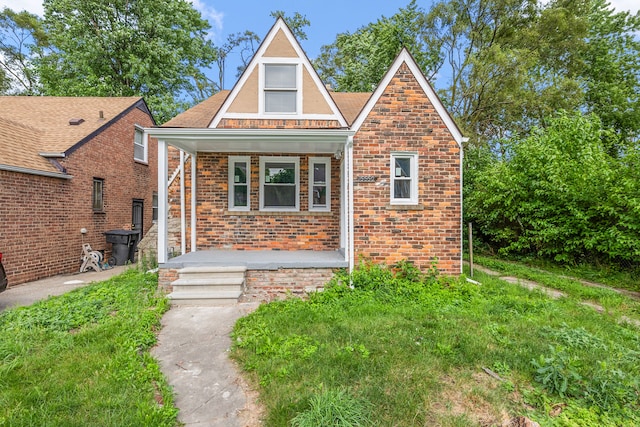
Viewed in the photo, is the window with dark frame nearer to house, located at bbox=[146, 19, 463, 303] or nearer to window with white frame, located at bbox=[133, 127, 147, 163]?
window with white frame, located at bbox=[133, 127, 147, 163]

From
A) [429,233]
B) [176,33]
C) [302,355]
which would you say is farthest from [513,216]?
[176,33]

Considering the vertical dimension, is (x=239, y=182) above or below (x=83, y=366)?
above

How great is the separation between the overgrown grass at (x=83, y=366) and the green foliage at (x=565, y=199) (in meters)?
9.76

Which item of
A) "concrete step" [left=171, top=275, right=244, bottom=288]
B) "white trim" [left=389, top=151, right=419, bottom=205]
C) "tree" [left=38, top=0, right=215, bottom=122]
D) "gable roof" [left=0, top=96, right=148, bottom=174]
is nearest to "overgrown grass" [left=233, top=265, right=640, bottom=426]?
"concrete step" [left=171, top=275, right=244, bottom=288]

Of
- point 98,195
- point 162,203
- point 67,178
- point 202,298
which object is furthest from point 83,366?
point 98,195

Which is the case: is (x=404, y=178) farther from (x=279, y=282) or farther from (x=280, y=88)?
(x=280, y=88)

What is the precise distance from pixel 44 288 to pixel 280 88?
7.39m

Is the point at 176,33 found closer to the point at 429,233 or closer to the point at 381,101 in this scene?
the point at 381,101

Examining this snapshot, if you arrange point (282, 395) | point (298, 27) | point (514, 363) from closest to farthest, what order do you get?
point (282, 395) → point (514, 363) → point (298, 27)

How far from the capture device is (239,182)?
7.72 metres

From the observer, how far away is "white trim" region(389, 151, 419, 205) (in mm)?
6328

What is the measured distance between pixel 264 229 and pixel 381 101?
13.8 feet

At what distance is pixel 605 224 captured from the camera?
765 centimetres

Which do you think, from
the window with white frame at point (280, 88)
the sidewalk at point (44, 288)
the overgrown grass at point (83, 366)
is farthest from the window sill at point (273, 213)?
the sidewalk at point (44, 288)
